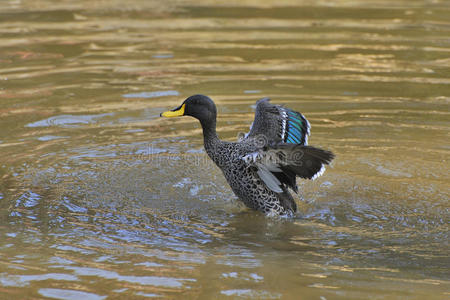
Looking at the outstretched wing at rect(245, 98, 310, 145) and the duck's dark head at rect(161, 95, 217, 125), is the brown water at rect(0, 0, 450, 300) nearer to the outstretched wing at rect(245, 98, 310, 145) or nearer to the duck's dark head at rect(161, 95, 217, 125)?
the outstretched wing at rect(245, 98, 310, 145)

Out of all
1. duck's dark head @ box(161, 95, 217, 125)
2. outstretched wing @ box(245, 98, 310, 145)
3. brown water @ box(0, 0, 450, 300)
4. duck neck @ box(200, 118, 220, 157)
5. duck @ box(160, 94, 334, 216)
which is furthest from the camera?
outstretched wing @ box(245, 98, 310, 145)

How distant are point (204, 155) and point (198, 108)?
4.89 feet

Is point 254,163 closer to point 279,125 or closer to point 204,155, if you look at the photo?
point 279,125

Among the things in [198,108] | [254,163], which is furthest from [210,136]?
[254,163]

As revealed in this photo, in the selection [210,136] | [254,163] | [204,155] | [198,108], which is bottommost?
[204,155]

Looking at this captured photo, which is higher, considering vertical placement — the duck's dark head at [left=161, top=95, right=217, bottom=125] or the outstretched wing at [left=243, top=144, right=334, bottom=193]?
the duck's dark head at [left=161, top=95, right=217, bottom=125]

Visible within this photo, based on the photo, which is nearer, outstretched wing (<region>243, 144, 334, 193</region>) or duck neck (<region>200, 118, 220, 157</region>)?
outstretched wing (<region>243, 144, 334, 193</region>)

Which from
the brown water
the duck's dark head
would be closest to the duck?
the duck's dark head

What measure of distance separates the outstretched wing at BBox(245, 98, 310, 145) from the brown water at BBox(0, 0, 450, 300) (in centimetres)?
63

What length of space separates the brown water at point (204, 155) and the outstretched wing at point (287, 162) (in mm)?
440

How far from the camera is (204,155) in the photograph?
25.7 ft

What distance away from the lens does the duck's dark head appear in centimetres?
640

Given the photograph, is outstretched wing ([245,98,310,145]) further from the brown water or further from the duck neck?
the brown water

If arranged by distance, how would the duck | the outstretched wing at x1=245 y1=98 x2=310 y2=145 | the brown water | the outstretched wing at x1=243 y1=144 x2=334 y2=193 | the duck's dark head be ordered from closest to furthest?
the brown water → the outstretched wing at x1=243 y1=144 x2=334 y2=193 → the duck → the duck's dark head → the outstretched wing at x1=245 y1=98 x2=310 y2=145
